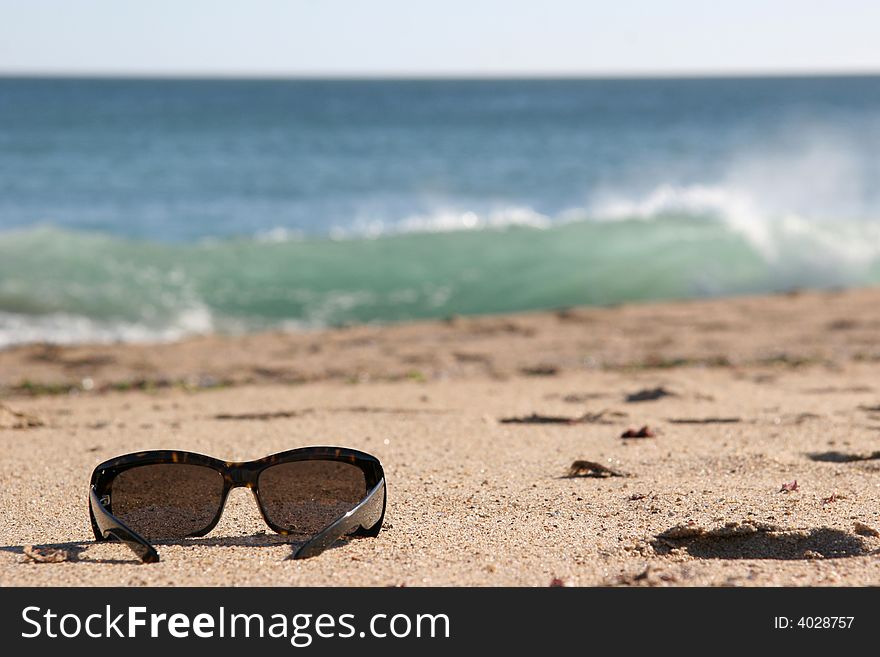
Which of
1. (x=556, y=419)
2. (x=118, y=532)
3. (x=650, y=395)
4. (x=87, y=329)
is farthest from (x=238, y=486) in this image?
(x=87, y=329)

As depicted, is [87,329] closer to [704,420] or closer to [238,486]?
[704,420]

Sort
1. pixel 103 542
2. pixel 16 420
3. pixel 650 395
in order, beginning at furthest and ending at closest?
pixel 650 395, pixel 16 420, pixel 103 542

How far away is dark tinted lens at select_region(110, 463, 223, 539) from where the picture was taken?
9.46 feet

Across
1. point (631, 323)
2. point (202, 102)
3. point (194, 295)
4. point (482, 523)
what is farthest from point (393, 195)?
point (202, 102)

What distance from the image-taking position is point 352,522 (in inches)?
111

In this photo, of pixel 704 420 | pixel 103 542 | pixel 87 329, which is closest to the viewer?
pixel 103 542

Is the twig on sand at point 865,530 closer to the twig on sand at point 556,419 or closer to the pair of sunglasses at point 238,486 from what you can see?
the pair of sunglasses at point 238,486

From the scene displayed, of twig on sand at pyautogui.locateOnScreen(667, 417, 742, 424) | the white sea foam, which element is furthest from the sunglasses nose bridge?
the white sea foam

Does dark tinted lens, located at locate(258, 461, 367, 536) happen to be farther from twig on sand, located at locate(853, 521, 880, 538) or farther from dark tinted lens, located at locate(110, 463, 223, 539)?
twig on sand, located at locate(853, 521, 880, 538)

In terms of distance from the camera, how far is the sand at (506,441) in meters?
2.71

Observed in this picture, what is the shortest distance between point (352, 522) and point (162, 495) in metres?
0.55

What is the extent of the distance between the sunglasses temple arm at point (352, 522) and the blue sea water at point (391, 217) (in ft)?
27.1
